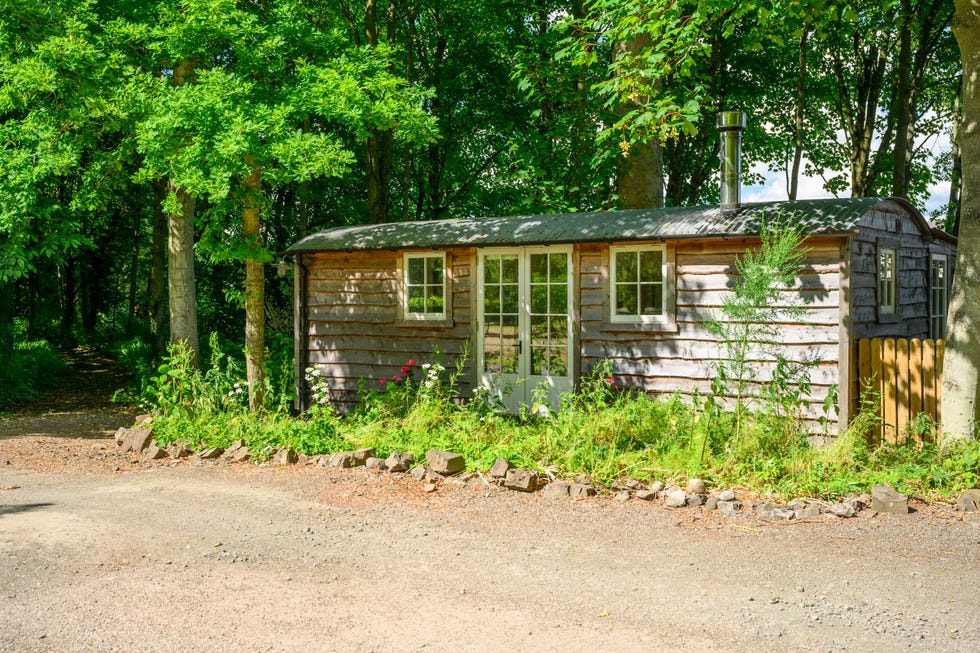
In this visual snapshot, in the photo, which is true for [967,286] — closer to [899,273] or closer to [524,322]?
[899,273]

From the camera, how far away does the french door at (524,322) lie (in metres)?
10.4

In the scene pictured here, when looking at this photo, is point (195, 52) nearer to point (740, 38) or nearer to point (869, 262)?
point (869, 262)

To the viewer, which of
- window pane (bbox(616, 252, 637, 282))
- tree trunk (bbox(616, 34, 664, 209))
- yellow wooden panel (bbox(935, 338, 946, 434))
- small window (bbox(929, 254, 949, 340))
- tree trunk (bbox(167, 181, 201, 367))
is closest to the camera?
yellow wooden panel (bbox(935, 338, 946, 434))

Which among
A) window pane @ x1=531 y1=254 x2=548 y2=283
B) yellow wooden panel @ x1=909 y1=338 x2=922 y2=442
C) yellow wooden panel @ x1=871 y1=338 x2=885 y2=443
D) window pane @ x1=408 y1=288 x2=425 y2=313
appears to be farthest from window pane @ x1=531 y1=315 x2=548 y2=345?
yellow wooden panel @ x1=909 y1=338 x2=922 y2=442

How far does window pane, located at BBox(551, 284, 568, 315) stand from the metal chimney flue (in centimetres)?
222

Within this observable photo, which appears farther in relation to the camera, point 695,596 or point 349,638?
point 695,596

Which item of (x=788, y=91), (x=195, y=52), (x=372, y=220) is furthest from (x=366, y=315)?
(x=788, y=91)

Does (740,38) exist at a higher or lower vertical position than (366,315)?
higher

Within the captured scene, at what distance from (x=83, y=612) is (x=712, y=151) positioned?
65.0 feet

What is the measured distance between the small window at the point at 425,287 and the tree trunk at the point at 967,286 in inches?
243

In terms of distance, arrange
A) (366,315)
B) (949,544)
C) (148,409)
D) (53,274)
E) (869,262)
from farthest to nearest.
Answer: (53,274) < (148,409) < (366,315) < (869,262) < (949,544)

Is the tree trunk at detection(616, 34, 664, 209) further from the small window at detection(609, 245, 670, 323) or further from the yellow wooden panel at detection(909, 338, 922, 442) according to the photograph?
the yellow wooden panel at detection(909, 338, 922, 442)

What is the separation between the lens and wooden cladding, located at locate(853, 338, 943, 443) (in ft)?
26.4

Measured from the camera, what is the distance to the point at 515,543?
561cm
